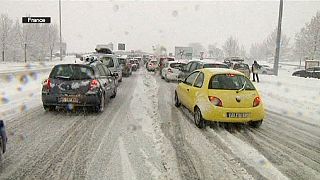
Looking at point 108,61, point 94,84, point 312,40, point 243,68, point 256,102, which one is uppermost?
point 312,40

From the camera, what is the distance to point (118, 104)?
1171cm

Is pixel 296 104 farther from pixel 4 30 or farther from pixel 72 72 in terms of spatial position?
pixel 4 30

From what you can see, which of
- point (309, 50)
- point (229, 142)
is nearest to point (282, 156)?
point (229, 142)

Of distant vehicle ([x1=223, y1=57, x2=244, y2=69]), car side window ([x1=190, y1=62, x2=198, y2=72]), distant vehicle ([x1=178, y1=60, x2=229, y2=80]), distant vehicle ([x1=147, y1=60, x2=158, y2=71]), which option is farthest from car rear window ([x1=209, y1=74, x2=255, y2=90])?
distant vehicle ([x1=147, y1=60, x2=158, y2=71])

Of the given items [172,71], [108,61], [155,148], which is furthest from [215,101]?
[172,71]

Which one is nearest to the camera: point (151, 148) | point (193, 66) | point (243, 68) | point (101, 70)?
point (151, 148)

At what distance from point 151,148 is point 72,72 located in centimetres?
463

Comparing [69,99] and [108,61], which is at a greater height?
[108,61]

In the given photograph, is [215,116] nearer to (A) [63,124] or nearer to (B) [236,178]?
(B) [236,178]

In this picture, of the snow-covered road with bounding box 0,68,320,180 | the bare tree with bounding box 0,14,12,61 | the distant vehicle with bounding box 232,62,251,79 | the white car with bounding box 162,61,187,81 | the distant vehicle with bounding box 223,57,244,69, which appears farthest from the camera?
the bare tree with bounding box 0,14,12,61

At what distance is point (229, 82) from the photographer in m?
8.27

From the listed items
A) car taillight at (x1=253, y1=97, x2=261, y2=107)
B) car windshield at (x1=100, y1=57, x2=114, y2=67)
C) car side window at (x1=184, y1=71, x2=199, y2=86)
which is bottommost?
car taillight at (x1=253, y1=97, x2=261, y2=107)

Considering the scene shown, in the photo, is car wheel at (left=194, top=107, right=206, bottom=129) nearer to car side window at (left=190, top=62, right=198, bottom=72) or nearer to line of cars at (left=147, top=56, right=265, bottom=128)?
line of cars at (left=147, top=56, right=265, bottom=128)

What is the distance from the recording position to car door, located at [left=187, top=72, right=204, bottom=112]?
8.59m
